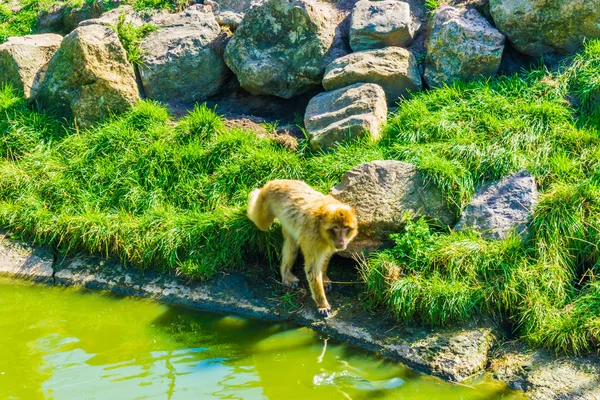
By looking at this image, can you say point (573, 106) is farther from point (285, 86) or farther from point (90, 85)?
point (90, 85)

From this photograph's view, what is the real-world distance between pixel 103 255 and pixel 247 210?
1871 mm

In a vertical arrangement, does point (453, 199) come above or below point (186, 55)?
below

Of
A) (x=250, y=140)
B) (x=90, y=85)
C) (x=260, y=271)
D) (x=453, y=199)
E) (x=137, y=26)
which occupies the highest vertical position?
(x=137, y=26)

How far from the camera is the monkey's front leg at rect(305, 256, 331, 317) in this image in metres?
7.18

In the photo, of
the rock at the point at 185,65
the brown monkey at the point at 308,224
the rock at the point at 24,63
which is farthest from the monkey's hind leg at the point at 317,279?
the rock at the point at 24,63

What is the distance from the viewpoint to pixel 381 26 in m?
9.70

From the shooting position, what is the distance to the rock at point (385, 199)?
7570 millimetres

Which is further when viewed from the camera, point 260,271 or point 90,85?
point 90,85

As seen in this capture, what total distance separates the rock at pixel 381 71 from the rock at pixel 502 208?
2.29m

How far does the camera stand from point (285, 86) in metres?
9.98

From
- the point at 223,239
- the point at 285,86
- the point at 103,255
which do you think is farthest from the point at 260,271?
the point at 285,86

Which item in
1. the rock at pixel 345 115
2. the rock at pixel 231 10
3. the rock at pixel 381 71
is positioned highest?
the rock at pixel 231 10

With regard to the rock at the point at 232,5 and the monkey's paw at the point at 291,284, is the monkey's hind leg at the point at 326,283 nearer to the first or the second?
the monkey's paw at the point at 291,284

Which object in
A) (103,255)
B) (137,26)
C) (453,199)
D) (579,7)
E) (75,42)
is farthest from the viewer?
(137,26)
